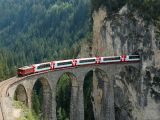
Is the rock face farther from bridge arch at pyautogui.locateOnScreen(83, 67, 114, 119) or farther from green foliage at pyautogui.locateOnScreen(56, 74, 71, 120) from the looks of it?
green foliage at pyautogui.locateOnScreen(56, 74, 71, 120)

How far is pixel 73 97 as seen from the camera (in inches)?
2805

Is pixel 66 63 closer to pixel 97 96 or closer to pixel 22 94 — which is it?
pixel 22 94

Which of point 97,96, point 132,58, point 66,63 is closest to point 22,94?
point 66,63

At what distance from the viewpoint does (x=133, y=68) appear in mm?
82000

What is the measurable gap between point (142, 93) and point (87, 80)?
30.7m

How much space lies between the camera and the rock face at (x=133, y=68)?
7950cm

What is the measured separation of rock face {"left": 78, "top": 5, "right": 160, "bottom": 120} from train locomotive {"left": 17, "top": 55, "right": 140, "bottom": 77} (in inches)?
126

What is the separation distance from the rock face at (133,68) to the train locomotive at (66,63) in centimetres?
320

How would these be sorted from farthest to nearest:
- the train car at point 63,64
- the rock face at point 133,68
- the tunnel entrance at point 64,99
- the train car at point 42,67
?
the tunnel entrance at point 64,99 < the rock face at point 133,68 < the train car at point 63,64 < the train car at point 42,67

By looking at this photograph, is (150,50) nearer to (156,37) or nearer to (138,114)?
(156,37)

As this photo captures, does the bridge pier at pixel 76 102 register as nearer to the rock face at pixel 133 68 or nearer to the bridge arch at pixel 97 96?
the bridge arch at pixel 97 96

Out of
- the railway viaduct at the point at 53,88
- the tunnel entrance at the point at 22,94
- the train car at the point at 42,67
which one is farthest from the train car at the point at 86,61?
the tunnel entrance at the point at 22,94

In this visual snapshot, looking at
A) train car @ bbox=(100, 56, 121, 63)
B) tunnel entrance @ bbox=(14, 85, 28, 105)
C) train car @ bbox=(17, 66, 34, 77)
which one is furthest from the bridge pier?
tunnel entrance @ bbox=(14, 85, 28, 105)

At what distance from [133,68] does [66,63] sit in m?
19.1
